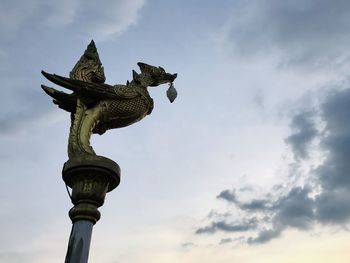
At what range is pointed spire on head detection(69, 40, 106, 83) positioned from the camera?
977 cm

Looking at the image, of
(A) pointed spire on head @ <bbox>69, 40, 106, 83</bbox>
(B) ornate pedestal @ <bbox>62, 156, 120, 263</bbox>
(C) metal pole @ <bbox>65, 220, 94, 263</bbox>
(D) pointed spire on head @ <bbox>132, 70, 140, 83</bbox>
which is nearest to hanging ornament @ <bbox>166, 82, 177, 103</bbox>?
(D) pointed spire on head @ <bbox>132, 70, 140, 83</bbox>

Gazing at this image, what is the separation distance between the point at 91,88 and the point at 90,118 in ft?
2.22

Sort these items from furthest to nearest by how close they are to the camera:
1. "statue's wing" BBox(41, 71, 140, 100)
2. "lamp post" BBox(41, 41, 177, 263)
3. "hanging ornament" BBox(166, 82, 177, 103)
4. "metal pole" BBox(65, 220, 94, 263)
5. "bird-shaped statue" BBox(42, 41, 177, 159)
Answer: "hanging ornament" BBox(166, 82, 177, 103), "statue's wing" BBox(41, 71, 140, 100), "bird-shaped statue" BBox(42, 41, 177, 159), "lamp post" BBox(41, 41, 177, 263), "metal pole" BBox(65, 220, 94, 263)

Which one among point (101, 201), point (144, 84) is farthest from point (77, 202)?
point (144, 84)

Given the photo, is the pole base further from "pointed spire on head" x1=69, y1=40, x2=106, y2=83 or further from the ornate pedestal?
"pointed spire on head" x1=69, y1=40, x2=106, y2=83

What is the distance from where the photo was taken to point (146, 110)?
9914 mm

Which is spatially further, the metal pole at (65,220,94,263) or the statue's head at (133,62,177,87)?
the statue's head at (133,62,177,87)

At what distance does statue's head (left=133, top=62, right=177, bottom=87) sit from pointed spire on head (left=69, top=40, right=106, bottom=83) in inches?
35.0

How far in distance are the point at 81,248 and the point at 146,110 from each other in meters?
3.60

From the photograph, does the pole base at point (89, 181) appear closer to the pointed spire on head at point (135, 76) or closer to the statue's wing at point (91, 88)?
the statue's wing at point (91, 88)

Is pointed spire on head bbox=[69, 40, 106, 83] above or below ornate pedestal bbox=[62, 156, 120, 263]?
above

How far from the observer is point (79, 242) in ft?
24.2

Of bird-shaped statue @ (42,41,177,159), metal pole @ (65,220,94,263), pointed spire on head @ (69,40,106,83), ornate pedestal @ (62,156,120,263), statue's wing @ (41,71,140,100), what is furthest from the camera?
pointed spire on head @ (69,40,106,83)

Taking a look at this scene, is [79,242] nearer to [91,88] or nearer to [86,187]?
[86,187]
